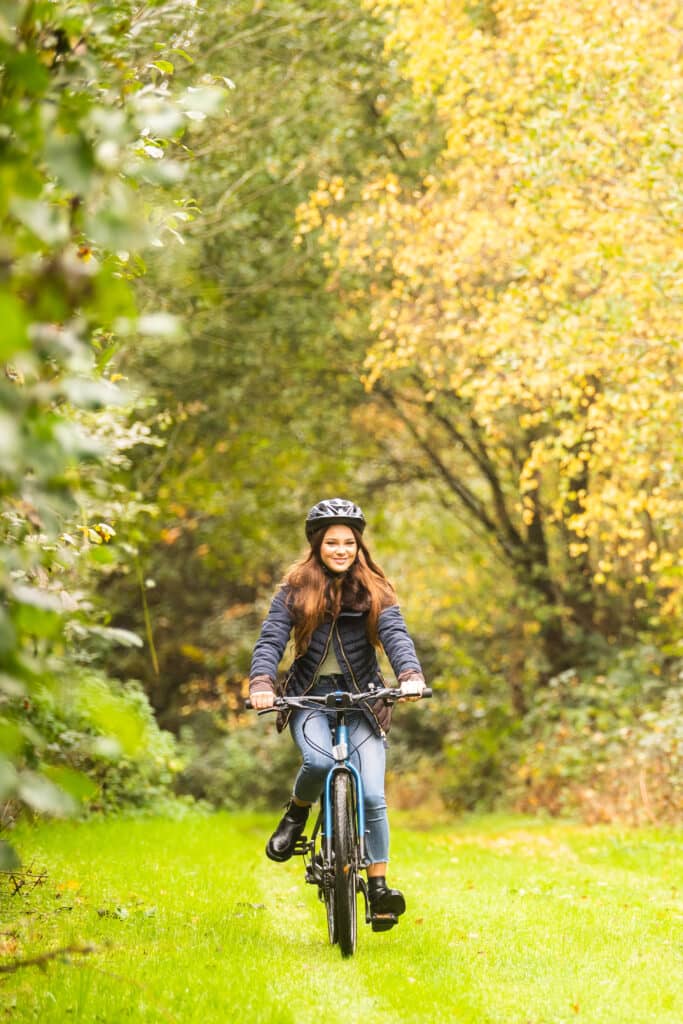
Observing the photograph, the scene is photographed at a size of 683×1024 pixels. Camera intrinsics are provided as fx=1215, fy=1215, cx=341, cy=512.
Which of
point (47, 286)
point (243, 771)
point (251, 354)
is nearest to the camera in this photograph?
point (47, 286)

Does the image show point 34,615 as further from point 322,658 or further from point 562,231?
point 562,231

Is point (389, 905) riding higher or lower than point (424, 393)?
lower

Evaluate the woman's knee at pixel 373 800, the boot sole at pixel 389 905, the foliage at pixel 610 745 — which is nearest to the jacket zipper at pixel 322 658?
the woman's knee at pixel 373 800

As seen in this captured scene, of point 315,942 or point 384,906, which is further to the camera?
point 315,942

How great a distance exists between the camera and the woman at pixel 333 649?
6223 mm

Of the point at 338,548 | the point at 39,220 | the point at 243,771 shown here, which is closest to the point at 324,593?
the point at 338,548

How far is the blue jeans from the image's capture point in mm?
6180

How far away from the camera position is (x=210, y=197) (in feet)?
50.9

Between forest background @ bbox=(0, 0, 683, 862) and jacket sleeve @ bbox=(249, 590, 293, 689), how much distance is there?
112cm

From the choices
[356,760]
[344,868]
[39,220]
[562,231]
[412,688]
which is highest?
[562,231]

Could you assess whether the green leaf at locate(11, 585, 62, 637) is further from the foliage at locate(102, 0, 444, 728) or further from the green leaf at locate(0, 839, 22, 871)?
the foliage at locate(102, 0, 444, 728)

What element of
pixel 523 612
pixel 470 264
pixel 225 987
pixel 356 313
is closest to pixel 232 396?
pixel 356 313

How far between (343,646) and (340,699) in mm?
408

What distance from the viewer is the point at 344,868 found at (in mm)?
5793
